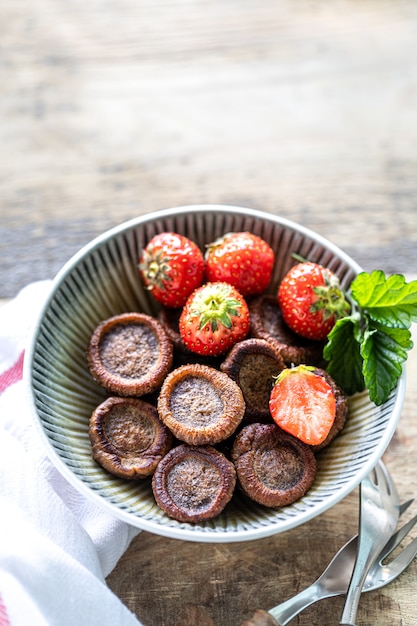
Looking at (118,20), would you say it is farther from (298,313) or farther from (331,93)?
(298,313)

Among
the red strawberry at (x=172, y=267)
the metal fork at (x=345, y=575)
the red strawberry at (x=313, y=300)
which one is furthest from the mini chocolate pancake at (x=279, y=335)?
the metal fork at (x=345, y=575)

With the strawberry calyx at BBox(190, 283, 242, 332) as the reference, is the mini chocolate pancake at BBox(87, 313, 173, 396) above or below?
below

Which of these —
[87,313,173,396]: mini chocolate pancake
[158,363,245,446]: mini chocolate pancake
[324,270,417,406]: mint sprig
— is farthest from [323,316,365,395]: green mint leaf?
[87,313,173,396]: mini chocolate pancake

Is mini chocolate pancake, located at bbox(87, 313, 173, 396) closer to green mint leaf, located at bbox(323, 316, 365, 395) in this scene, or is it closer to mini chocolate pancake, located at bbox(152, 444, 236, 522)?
mini chocolate pancake, located at bbox(152, 444, 236, 522)

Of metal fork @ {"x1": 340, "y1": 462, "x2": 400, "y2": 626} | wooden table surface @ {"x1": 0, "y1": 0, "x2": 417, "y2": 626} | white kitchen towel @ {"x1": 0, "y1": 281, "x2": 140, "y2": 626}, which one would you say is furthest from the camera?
wooden table surface @ {"x1": 0, "y1": 0, "x2": 417, "y2": 626}

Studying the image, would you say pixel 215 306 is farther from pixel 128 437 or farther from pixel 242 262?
pixel 128 437

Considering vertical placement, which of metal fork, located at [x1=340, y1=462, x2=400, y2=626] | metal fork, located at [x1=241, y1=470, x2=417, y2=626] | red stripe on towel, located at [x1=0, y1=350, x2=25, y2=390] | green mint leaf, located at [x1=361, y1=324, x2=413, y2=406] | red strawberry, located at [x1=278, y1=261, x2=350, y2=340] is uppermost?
red strawberry, located at [x1=278, y1=261, x2=350, y2=340]

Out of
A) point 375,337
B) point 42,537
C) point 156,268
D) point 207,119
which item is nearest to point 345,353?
point 375,337
